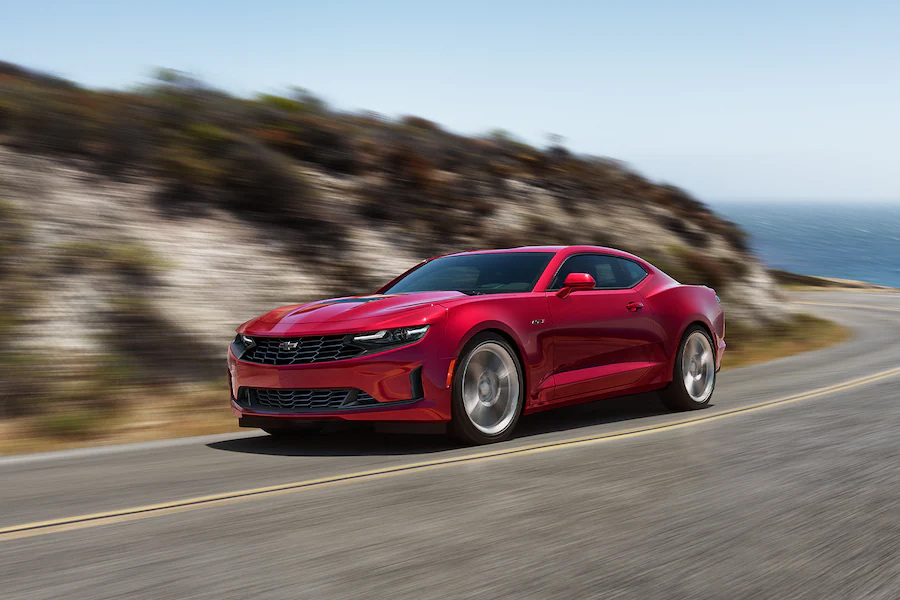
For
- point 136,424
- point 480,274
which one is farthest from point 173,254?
point 480,274

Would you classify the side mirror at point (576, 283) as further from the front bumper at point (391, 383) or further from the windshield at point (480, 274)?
the front bumper at point (391, 383)

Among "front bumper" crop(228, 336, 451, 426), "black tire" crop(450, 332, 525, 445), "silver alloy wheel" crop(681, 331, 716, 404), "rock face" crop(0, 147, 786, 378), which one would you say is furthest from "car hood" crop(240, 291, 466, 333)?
"rock face" crop(0, 147, 786, 378)

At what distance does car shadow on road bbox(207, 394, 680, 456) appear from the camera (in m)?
6.98

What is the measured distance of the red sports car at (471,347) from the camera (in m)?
6.70

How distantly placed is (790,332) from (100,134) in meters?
16.6

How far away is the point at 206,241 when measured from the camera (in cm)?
1316

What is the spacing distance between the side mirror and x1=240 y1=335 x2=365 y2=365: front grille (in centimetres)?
197

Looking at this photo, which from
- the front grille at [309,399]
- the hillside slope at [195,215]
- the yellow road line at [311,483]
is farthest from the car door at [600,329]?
the hillside slope at [195,215]

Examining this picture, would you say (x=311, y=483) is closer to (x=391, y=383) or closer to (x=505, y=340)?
(x=391, y=383)

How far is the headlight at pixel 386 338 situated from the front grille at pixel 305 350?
0.19 ft

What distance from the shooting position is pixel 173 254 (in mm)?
12531

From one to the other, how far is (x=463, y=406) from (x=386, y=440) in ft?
2.88

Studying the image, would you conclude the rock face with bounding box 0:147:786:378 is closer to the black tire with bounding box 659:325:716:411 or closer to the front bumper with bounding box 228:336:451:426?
the front bumper with bounding box 228:336:451:426

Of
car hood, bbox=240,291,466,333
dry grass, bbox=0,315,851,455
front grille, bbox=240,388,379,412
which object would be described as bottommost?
dry grass, bbox=0,315,851,455
